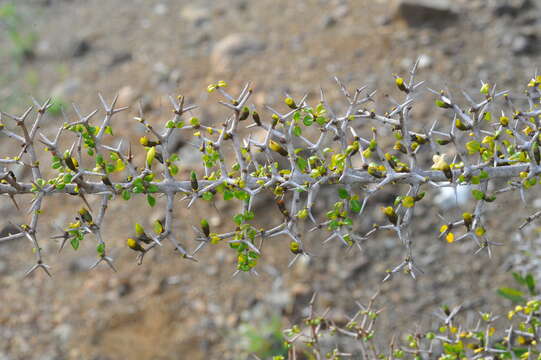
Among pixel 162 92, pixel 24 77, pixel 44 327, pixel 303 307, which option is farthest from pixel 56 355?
pixel 24 77

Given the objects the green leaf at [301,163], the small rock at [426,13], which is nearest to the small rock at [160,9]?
the small rock at [426,13]

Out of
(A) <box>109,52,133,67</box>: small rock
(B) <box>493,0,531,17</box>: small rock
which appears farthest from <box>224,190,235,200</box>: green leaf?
(A) <box>109,52,133,67</box>: small rock

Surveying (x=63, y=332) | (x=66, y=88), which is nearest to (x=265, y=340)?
(x=63, y=332)

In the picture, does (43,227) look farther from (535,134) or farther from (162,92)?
(535,134)

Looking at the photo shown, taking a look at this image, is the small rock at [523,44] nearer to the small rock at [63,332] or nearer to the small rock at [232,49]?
the small rock at [232,49]

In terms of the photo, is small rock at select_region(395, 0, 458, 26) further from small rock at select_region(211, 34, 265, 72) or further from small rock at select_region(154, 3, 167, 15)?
small rock at select_region(154, 3, 167, 15)

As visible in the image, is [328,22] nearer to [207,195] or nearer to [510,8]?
[510,8]
